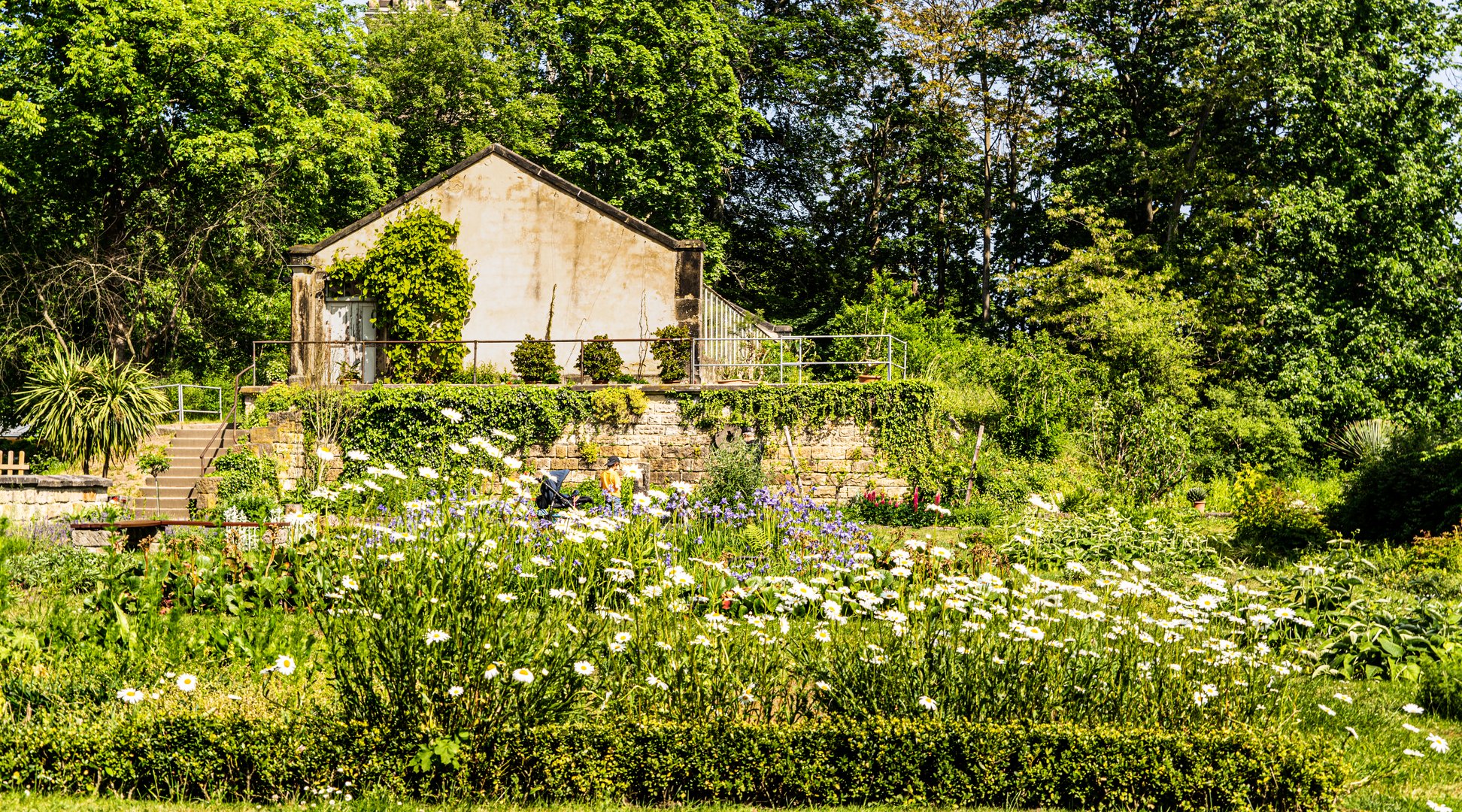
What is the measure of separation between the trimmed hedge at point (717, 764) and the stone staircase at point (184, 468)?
1240 cm

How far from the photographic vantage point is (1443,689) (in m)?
6.95

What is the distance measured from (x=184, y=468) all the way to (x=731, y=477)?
10.1 m

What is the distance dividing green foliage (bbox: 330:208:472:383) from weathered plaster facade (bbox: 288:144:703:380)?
1.15ft

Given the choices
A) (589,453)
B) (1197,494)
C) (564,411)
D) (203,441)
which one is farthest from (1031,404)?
(203,441)

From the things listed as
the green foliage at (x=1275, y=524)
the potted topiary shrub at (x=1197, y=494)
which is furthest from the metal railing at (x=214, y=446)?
the potted topiary shrub at (x=1197, y=494)

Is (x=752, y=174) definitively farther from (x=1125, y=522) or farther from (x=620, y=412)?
(x=1125, y=522)

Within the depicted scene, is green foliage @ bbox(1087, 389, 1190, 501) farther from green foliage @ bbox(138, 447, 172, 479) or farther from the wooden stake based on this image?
green foliage @ bbox(138, 447, 172, 479)

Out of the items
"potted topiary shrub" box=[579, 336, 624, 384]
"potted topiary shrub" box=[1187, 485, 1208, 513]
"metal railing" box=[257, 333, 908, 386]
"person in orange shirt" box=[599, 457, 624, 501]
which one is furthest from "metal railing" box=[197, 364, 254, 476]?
"potted topiary shrub" box=[1187, 485, 1208, 513]

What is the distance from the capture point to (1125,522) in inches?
496

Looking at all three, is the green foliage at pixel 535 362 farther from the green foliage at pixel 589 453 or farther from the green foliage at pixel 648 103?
the green foliage at pixel 648 103

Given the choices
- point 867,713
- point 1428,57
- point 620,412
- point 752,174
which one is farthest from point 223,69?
point 1428,57

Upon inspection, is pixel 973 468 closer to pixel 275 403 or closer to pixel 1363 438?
pixel 1363 438

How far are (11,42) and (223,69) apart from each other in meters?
3.64

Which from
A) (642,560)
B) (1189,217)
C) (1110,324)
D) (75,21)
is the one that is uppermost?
(75,21)
